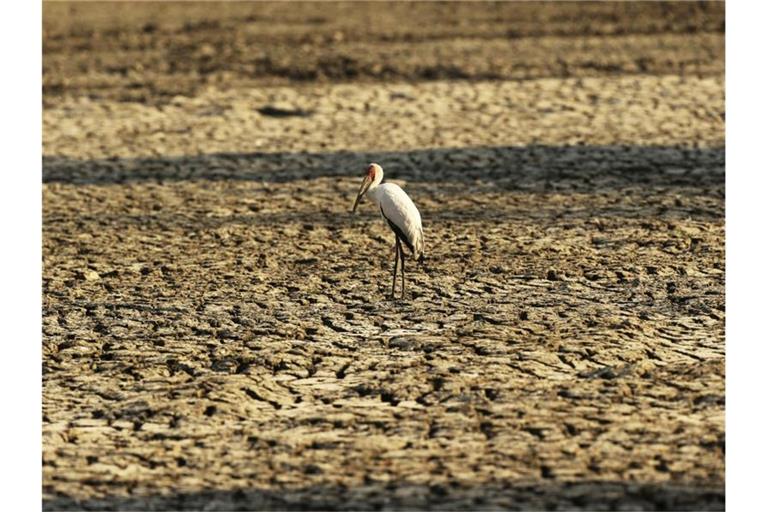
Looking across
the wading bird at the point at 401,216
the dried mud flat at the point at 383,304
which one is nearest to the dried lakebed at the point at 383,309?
the dried mud flat at the point at 383,304

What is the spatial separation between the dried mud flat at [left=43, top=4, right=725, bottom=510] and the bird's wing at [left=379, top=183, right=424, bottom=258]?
315mm

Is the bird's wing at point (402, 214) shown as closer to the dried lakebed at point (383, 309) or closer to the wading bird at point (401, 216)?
the wading bird at point (401, 216)

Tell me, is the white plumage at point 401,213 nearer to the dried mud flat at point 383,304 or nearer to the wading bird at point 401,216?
the wading bird at point 401,216

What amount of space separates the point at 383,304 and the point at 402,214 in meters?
0.44

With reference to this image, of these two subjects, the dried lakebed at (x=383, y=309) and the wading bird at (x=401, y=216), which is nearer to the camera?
the dried lakebed at (x=383, y=309)

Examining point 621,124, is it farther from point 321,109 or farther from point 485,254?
point 485,254

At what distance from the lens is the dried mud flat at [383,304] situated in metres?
5.06

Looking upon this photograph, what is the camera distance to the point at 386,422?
18.0 feet

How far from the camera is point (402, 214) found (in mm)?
6941

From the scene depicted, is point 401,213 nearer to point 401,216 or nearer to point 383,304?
point 401,216

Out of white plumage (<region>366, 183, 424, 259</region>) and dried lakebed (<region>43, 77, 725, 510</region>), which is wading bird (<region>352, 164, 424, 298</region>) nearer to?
white plumage (<region>366, 183, 424, 259</region>)

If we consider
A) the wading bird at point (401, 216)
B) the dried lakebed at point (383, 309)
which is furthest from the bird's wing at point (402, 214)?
the dried lakebed at point (383, 309)

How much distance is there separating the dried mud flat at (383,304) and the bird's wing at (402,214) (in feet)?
1.03

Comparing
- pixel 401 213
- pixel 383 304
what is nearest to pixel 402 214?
pixel 401 213
